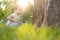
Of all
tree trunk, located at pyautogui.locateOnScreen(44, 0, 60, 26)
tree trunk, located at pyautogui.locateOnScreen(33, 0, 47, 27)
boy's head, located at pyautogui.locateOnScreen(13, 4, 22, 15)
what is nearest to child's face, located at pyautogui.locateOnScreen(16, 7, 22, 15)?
boy's head, located at pyautogui.locateOnScreen(13, 4, 22, 15)

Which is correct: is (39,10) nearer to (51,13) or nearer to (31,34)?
(51,13)

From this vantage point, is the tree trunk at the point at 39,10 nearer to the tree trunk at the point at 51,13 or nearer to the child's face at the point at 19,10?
Result: the tree trunk at the point at 51,13

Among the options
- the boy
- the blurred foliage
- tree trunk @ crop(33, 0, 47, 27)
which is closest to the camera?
tree trunk @ crop(33, 0, 47, 27)

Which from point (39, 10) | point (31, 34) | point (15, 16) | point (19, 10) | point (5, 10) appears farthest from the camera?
point (5, 10)

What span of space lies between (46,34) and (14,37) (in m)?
0.23

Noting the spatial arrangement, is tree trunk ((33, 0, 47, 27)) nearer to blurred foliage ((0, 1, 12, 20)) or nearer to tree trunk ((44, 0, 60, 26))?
tree trunk ((44, 0, 60, 26))

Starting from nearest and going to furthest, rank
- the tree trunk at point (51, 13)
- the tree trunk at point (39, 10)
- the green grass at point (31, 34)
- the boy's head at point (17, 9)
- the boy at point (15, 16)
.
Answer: the green grass at point (31, 34)
the tree trunk at point (51, 13)
the tree trunk at point (39, 10)
the boy at point (15, 16)
the boy's head at point (17, 9)

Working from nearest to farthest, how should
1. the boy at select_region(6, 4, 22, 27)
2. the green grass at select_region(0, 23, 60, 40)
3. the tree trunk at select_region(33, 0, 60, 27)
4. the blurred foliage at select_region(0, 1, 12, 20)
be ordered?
1. the green grass at select_region(0, 23, 60, 40)
2. the tree trunk at select_region(33, 0, 60, 27)
3. the boy at select_region(6, 4, 22, 27)
4. the blurred foliage at select_region(0, 1, 12, 20)

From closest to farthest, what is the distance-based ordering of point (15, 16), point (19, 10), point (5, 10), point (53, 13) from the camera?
point (53, 13), point (15, 16), point (19, 10), point (5, 10)

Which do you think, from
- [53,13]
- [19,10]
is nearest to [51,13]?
[53,13]

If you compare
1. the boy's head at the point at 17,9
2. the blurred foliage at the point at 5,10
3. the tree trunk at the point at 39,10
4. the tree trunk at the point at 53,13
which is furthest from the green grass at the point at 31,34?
the blurred foliage at the point at 5,10

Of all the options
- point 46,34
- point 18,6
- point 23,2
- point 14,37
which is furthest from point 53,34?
point 23,2

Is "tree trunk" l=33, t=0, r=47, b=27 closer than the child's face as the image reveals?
Yes

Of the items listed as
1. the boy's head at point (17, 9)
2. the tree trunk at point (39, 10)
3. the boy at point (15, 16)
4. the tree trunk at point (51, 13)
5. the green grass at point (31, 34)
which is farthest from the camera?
the boy's head at point (17, 9)
